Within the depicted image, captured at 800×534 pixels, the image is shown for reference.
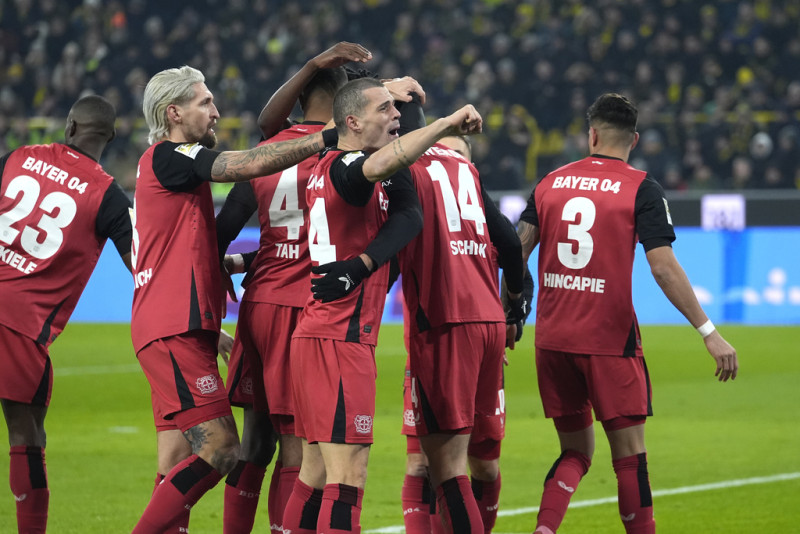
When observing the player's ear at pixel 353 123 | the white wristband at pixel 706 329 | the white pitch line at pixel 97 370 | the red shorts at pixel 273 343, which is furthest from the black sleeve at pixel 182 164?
the white pitch line at pixel 97 370

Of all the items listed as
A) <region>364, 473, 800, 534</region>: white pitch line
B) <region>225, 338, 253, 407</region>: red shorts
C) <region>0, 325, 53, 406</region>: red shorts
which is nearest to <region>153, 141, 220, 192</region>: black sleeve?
<region>225, 338, 253, 407</region>: red shorts

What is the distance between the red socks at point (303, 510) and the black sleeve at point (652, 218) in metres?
1.90

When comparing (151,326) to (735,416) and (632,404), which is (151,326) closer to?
(632,404)

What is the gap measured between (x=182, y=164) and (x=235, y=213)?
2.03ft

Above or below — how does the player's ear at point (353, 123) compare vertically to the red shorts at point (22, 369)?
above

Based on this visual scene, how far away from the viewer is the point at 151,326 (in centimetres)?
500

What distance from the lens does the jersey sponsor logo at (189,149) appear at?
4.92 meters

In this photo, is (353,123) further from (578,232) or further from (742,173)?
(742,173)

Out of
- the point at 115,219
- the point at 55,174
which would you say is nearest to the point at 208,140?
the point at 115,219

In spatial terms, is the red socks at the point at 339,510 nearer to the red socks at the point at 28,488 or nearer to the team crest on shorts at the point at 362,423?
the team crest on shorts at the point at 362,423

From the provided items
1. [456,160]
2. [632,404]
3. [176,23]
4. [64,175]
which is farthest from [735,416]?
[176,23]

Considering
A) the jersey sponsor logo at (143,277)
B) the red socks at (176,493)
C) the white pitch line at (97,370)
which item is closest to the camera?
the red socks at (176,493)

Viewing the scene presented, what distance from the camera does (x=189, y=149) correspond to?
4953 mm

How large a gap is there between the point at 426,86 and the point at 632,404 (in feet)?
61.1
